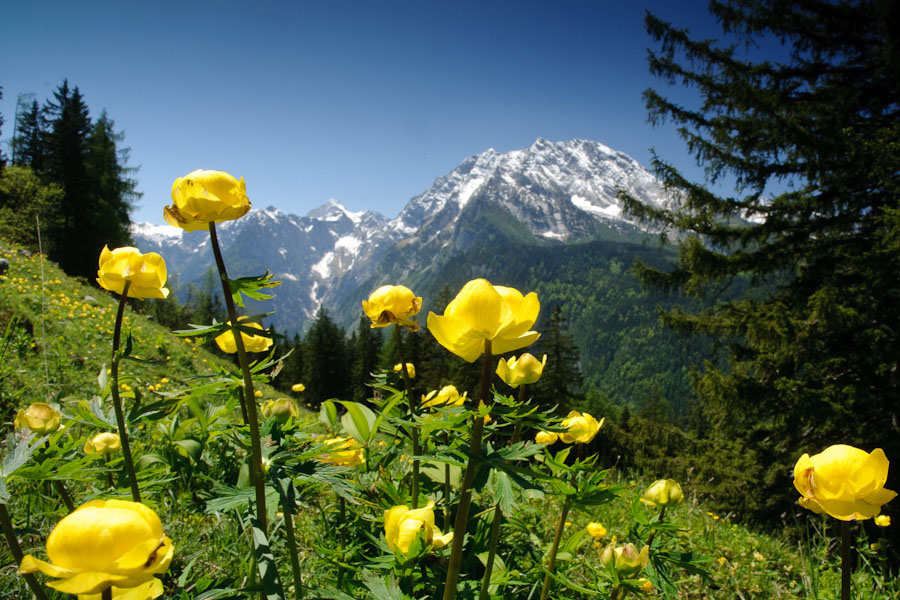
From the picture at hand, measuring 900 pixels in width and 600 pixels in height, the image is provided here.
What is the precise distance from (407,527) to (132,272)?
956 mm

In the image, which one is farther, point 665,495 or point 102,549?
point 665,495

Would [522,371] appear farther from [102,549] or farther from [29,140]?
[29,140]

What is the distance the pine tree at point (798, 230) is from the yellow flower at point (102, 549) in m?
6.93

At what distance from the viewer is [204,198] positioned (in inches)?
35.5

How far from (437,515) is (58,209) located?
27.0 metres

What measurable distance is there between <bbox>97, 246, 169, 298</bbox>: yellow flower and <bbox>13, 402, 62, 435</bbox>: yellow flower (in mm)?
378

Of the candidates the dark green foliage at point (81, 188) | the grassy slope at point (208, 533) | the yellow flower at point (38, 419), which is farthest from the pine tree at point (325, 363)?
the yellow flower at point (38, 419)

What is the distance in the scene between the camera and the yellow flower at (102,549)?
0.58 meters

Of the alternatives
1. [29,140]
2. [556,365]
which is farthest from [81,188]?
[556,365]

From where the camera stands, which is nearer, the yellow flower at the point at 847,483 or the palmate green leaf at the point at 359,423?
the yellow flower at the point at 847,483

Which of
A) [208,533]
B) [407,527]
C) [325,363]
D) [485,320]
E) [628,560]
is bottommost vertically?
[325,363]

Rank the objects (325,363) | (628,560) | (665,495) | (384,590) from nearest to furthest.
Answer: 1. (384,590)
2. (628,560)
3. (665,495)
4. (325,363)

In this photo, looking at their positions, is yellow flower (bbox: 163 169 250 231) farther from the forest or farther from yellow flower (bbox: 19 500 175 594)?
yellow flower (bbox: 19 500 175 594)

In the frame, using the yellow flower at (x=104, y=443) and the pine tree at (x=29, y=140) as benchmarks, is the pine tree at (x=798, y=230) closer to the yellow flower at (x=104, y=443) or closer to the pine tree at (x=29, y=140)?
the yellow flower at (x=104, y=443)
